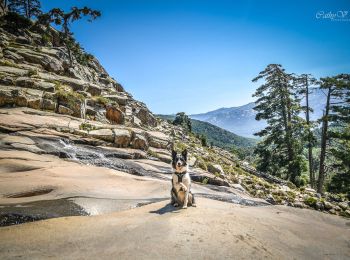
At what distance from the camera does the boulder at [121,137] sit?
15.7 meters

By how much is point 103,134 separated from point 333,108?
23.7m

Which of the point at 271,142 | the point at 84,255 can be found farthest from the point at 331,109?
the point at 84,255

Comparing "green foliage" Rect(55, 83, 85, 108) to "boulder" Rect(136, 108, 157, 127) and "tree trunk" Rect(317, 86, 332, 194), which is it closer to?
"boulder" Rect(136, 108, 157, 127)

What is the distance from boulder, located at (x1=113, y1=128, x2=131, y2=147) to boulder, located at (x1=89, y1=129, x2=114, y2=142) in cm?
27

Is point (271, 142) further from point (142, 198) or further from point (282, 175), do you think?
point (142, 198)

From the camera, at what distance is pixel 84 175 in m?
9.73

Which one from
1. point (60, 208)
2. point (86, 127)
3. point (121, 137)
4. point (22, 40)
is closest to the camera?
point (60, 208)

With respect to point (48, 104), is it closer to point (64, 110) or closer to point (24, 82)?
point (64, 110)

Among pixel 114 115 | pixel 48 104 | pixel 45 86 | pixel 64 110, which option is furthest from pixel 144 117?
pixel 48 104

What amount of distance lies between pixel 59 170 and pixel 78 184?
6.29 ft

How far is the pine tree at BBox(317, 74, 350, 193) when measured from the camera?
77.4 feet

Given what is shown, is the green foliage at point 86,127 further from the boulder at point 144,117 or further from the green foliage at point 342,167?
the green foliage at point 342,167

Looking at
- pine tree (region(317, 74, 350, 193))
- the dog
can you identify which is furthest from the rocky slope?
pine tree (region(317, 74, 350, 193))

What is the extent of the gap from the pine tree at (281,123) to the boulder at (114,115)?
20419mm
